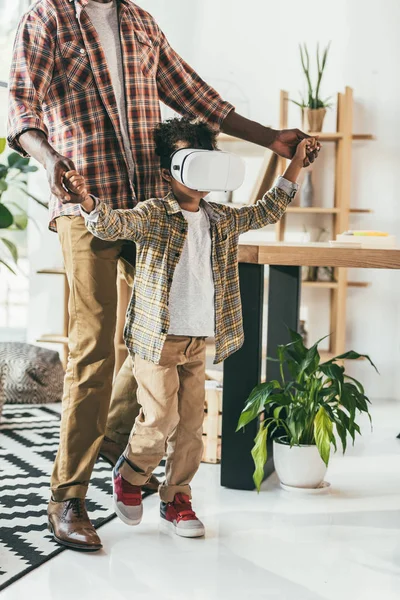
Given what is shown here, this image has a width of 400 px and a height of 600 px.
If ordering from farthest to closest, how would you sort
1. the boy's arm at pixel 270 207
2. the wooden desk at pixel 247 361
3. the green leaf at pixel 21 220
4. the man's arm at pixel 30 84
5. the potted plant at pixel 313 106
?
the green leaf at pixel 21 220, the potted plant at pixel 313 106, the wooden desk at pixel 247 361, the boy's arm at pixel 270 207, the man's arm at pixel 30 84

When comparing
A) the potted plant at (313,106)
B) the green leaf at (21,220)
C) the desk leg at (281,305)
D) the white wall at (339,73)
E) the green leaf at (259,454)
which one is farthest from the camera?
the green leaf at (21,220)

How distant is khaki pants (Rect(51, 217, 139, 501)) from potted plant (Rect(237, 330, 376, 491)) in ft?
1.72

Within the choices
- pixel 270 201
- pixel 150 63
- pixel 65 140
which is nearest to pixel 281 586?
pixel 270 201

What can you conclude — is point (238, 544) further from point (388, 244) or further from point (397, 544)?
point (388, 244)

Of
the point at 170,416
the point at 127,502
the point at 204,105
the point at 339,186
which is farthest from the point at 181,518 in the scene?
the point at 339,186

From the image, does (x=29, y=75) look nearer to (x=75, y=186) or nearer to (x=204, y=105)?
(x=75, y=186)

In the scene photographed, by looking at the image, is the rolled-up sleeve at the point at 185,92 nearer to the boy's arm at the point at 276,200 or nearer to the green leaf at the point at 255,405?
the boy's arm at the point at 276,200

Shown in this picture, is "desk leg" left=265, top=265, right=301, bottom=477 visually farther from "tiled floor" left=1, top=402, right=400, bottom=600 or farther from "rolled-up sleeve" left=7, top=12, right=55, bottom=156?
"rolled-up sleeve" left=7, top=12, right=55, bottom=156

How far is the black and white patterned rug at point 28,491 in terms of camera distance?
6.63 feet

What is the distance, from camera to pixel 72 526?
209 centimetres

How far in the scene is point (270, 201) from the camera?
90.8 inches

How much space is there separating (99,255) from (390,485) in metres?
1.31

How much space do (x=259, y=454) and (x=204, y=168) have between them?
89cm

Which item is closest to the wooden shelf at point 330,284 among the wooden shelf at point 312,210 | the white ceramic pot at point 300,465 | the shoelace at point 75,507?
the wooden shelf at point 312,210
